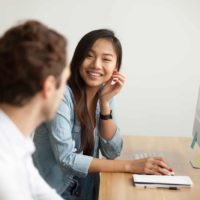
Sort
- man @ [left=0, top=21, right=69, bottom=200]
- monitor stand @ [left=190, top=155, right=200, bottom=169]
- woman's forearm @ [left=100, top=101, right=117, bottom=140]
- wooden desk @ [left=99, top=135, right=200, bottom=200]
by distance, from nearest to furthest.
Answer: man @ [left=0, top=21, right=69, bottom=200] → wooden desk @ [left=99, top=135, right=200, bottom=200] → monitor stand @ [left=190, top=155, right=200, bottom=169] → woman's forearm @ [left=100, top=101, right=117, bottom=140]

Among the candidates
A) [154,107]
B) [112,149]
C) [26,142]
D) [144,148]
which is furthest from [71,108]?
[154,107]

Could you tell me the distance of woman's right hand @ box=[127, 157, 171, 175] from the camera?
59.2 inches

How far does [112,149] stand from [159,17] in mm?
1323

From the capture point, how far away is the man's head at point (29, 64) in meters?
0.87

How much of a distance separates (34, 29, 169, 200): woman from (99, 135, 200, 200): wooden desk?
0.09 m

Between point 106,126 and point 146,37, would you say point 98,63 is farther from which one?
point 146,37

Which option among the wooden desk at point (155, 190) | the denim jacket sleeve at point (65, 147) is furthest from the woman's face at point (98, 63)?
the wooden desk at point (155, 190)

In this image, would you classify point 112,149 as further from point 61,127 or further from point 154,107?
point 154,107

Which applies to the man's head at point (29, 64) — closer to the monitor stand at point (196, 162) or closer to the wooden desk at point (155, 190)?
the wooden desk at point (155, 190)

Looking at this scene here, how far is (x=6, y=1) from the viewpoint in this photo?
2738 millimetres

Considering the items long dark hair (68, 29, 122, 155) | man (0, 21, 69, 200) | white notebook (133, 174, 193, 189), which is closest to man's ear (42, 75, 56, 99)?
man (0, 21, 69, 200)

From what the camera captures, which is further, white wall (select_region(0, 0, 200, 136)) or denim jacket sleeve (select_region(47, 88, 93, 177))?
white wall (select_region(0, 0, 200, 136))

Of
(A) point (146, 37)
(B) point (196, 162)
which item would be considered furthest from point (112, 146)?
(A) point (146, 37)

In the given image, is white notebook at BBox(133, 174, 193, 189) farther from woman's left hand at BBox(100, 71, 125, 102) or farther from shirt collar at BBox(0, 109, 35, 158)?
shirt collar at BBox(0, 109, 35, 158)
